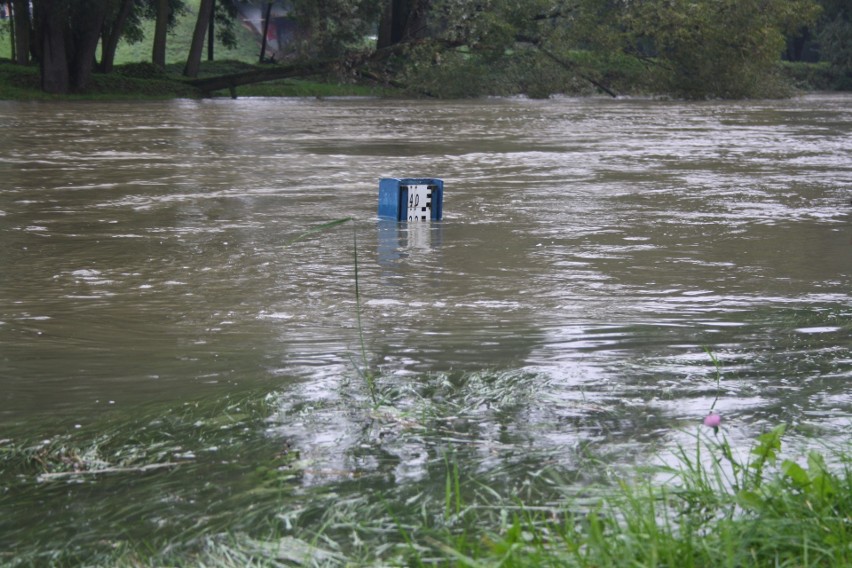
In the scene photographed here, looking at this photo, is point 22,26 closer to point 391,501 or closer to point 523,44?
point 523,44

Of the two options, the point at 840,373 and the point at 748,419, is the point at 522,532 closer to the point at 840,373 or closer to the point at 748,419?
the point at 748,419

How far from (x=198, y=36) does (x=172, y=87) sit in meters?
3.17

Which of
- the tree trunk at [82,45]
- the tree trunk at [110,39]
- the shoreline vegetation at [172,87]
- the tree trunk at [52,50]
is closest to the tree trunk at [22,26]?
the shoreline vegetation at [172,87]

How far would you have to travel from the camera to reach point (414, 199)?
9.37 metres

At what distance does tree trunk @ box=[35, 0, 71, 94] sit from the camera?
118 ft

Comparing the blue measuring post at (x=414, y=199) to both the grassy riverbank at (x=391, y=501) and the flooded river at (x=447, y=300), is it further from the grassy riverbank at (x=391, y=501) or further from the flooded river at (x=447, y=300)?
the grassy riverbank at (x=391, y=501)

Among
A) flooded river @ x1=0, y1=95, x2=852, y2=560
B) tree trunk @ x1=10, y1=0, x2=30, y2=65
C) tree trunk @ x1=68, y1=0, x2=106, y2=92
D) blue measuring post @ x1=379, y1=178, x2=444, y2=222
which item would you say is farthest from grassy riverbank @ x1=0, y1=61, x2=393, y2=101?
blue measuring post @ x1=379, y1=178, x2=444, y2=222

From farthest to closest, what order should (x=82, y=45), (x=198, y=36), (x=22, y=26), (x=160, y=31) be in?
(x=22, y=26) → (x=160, y=31) → (x=198, y=36) → (x=82, y=45)

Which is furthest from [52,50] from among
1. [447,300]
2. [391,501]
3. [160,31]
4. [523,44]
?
[391,501]

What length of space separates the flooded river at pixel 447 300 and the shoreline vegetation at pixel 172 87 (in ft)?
79.9

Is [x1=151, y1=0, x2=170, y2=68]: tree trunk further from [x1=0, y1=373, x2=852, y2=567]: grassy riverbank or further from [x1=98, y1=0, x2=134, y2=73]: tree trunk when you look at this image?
[x1=0, y1=373, x2=852, y2=567]: grassy riverbank

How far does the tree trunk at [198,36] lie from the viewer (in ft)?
138

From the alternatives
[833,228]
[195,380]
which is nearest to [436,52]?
[833,228]

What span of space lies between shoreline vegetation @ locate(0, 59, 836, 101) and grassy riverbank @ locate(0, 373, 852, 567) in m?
34.1
